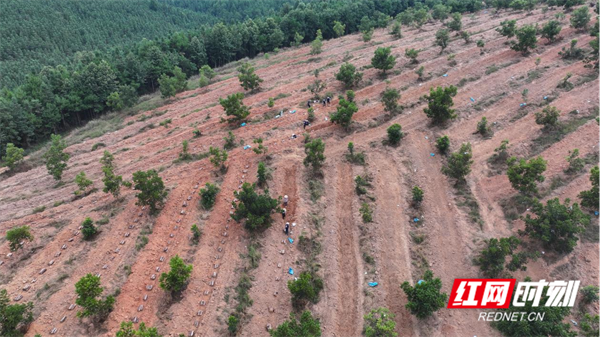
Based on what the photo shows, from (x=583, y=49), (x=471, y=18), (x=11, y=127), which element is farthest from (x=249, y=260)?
(x=471, y=18)

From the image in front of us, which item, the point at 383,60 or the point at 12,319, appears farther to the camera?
the point at 383,60

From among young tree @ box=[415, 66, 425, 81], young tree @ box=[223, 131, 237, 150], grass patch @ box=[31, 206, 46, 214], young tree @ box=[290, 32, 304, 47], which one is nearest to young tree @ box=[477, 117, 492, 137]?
young tree @ box=[415, 66, 425, 81]

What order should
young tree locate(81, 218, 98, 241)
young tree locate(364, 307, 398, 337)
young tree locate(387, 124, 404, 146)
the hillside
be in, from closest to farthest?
young tree locate(364, 307, 398, 337)
the hillside
young tree locate(81, 218, 98, 241)
young tree locate(387, 124, 404, 146)

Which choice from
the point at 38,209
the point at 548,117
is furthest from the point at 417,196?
the point at 38,209

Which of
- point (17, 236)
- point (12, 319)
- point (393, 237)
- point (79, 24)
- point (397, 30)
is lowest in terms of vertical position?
point (393, 237)

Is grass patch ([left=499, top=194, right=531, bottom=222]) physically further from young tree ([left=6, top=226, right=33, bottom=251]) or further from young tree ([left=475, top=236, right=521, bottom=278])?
young tree ([left=6, top=226, right=33, bottom=251])

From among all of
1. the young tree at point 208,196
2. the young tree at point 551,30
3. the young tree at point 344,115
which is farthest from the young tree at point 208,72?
the young tree at point 551,30

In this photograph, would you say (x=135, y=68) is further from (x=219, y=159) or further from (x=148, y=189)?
(x=148, y=189)

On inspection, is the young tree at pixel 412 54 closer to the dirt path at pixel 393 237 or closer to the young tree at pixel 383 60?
the young tree at pixel 383 60
